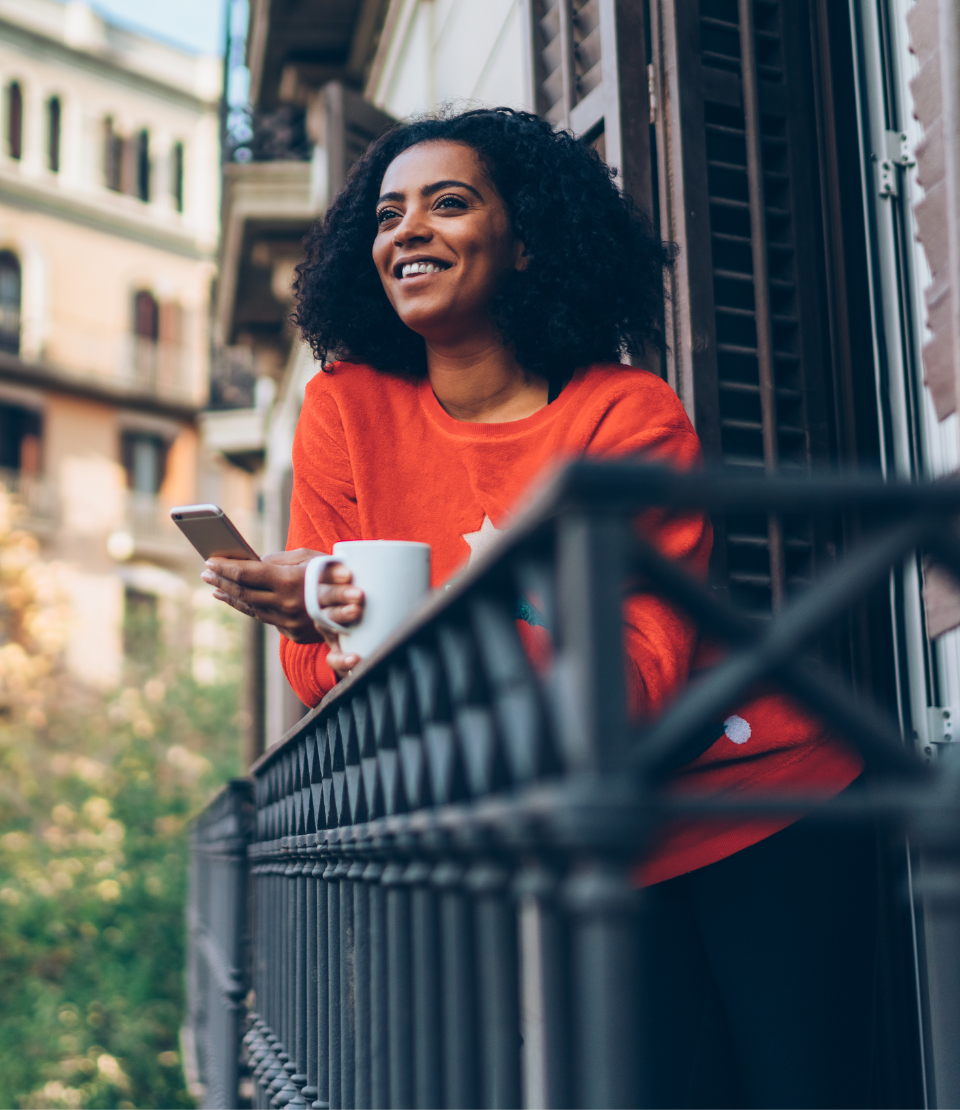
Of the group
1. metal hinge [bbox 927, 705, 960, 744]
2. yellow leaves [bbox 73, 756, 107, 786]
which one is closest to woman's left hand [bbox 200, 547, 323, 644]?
metal hinge [bbox 927, 705, 960, 744]

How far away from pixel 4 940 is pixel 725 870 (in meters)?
13.3

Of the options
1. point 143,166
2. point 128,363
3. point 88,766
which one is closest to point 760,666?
point 88,766

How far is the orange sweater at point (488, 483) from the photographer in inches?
66.4

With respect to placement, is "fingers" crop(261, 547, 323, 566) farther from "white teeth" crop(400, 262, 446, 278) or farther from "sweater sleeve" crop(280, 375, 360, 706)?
"white teeth" crop(400, 262, 446, 278)

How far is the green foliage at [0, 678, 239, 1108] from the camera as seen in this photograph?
40.6 feet

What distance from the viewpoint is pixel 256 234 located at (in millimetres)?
8617

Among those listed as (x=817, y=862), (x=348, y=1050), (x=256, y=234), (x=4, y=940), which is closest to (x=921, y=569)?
(x=817, y=862)

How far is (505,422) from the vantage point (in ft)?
6.78

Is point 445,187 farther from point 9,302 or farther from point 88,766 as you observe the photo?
point 9,302

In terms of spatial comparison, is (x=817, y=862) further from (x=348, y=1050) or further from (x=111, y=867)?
(x=111, y=867)

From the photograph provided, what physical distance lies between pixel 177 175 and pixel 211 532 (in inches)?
1150

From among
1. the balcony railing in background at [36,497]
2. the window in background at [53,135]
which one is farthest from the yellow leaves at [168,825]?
the window in background at [53,135]

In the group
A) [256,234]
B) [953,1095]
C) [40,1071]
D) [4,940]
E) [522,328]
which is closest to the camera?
[953,1095]

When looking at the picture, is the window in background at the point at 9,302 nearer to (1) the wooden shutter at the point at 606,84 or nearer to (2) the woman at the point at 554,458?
(1) the wooden shutter at the point at 606,84
